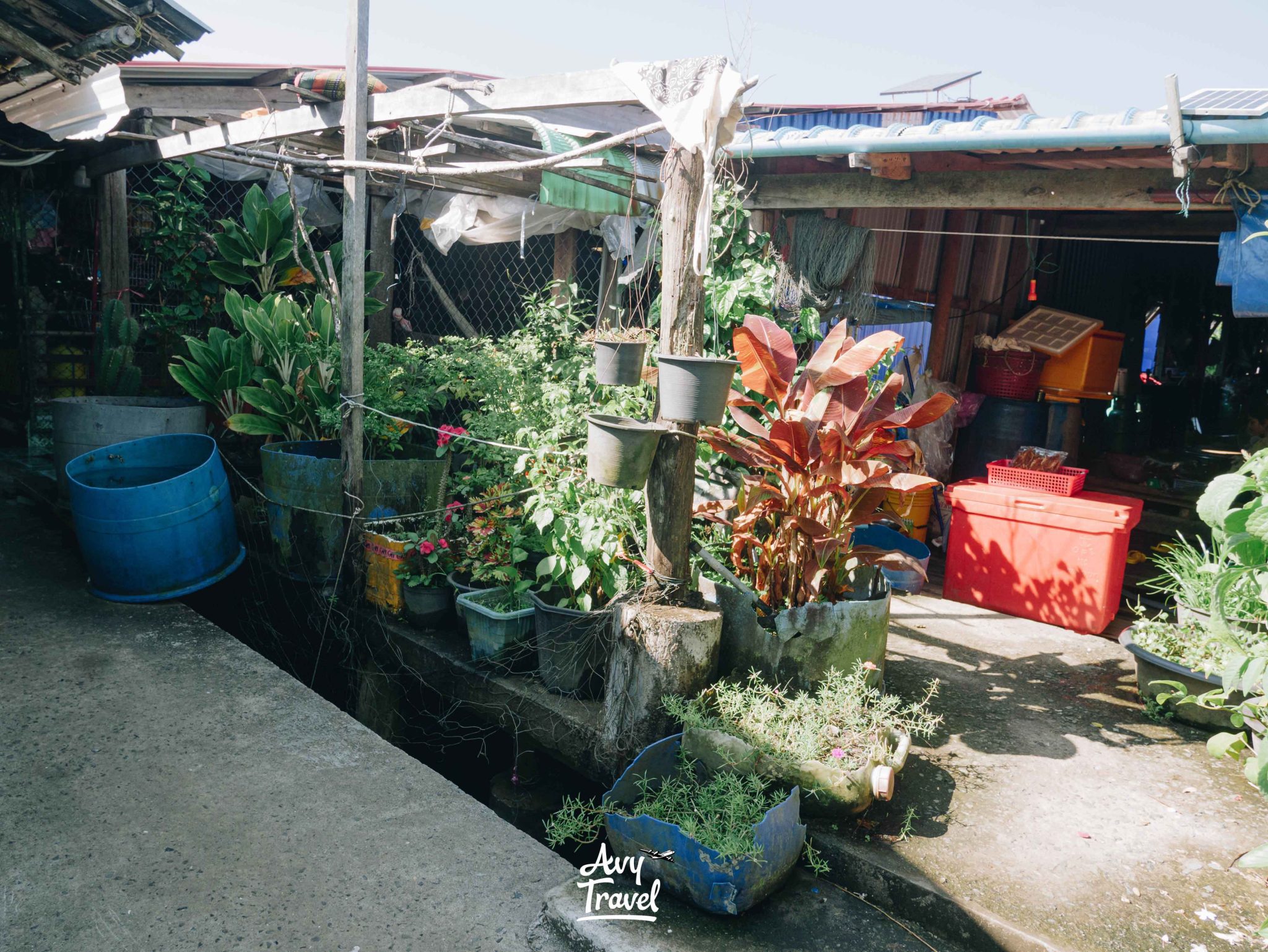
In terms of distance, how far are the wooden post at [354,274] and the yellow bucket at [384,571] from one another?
0.10 m

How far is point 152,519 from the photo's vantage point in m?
4.99

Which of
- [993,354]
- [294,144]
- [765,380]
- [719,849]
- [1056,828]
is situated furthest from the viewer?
[993,354]

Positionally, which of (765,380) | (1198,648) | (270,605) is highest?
(765,380)

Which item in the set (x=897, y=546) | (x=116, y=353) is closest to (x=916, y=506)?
(x=897, y=546)

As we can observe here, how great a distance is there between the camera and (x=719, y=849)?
2816 mm

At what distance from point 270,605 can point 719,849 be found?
3.96 meters

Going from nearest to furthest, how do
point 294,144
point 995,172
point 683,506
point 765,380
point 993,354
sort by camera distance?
point 683,506 < point 765,380 < point 995,172 < point 294,144 < point 993,354

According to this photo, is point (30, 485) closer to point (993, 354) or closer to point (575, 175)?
point (575, 175)

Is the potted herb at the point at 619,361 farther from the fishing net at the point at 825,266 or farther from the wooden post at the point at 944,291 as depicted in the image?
the wooden post at the point at 944,291

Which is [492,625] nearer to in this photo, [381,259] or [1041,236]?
[1041,236]

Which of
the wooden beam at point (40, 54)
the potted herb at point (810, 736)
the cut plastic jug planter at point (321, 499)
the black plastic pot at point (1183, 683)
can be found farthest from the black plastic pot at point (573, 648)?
the wooden beam at point (40, 54)

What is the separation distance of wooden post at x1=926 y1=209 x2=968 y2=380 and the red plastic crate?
2191 millimetres

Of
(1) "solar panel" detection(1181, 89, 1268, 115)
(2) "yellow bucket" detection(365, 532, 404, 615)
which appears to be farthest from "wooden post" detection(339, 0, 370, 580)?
(1) "solar panel" detection(1181, 89, 1268, 115)

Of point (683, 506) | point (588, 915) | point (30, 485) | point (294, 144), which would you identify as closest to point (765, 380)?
point (683, 506)
